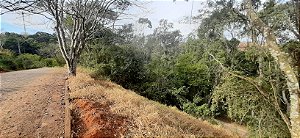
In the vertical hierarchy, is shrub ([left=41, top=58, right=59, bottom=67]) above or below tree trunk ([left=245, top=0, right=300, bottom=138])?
below

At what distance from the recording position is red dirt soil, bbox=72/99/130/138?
262 inches

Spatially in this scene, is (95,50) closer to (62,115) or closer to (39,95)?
(39,95)

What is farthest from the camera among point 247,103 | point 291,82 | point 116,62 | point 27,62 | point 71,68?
point 27,62

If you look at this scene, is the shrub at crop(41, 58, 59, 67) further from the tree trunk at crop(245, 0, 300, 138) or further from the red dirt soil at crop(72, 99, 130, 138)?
the tree trunk at crop(245, 0, 300, 138)

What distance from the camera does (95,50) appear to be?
24844 millimetres

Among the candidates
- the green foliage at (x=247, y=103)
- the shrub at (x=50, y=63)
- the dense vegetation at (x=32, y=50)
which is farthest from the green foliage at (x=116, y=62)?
the green foliage at (x=247, y=103)

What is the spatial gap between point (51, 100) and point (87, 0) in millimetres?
8170

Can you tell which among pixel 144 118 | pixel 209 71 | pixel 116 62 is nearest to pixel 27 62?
pixel 116 62

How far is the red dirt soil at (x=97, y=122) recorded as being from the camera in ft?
21.8

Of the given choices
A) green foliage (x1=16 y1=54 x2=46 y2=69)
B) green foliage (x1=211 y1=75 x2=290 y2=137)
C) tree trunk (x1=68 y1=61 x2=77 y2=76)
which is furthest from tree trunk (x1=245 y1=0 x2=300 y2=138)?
green foliage (x1=16 y1=54 x2=46 y2=69)

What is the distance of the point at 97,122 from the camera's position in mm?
7227

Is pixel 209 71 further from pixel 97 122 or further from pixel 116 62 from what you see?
pixel 97 122

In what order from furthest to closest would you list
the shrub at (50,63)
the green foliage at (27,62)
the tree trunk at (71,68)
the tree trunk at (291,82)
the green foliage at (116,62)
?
the shrub at (50,63), the green foliage at (27,62), the green foliage at (116,62), the tree trunk at (71,68), the tree trunk at (291,82)

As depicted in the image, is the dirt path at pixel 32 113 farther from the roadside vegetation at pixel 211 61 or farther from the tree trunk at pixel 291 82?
the tree trunk at pixel 291 82
